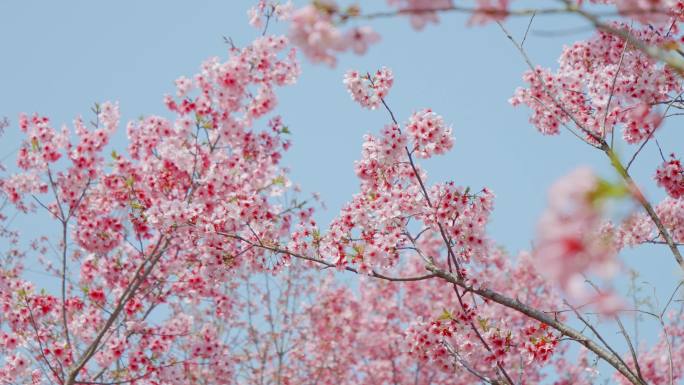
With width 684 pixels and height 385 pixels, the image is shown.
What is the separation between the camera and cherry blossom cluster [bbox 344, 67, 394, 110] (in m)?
5.06

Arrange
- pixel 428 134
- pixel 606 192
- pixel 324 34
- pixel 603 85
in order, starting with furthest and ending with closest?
1. pixel 603 85
2. pixel 428 134
3. pixel 324 34
4. pixel 606 192

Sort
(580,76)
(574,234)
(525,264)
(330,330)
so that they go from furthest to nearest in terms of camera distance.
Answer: (525,264)
(330,330)
(580,76)
(574,234)

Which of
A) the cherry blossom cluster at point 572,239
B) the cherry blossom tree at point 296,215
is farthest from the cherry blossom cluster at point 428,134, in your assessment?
the cherry blossom cluster at point 572,239

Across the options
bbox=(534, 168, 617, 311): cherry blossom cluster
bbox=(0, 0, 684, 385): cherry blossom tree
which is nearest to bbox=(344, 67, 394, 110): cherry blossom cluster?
bbox=(0, 0, 684, 385): cherry blossom tree

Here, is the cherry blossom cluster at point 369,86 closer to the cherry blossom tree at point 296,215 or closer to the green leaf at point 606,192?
the cherry blossom tree at point 296,215

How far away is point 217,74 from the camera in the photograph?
747 centimetres

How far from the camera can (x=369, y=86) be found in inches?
201

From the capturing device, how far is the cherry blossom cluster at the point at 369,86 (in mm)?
5059

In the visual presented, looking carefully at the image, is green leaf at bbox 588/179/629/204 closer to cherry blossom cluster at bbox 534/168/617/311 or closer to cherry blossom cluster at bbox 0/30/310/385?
cherry blossom cluster at bbox 534/168/617/311

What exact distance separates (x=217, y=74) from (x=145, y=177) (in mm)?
1568

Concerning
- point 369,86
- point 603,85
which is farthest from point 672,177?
point 369,86

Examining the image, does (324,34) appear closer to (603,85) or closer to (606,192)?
(606,192)

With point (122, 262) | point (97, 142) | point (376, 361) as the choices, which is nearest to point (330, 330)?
point (376, 361)

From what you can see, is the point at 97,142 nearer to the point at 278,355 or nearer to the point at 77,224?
the point at 77,224
